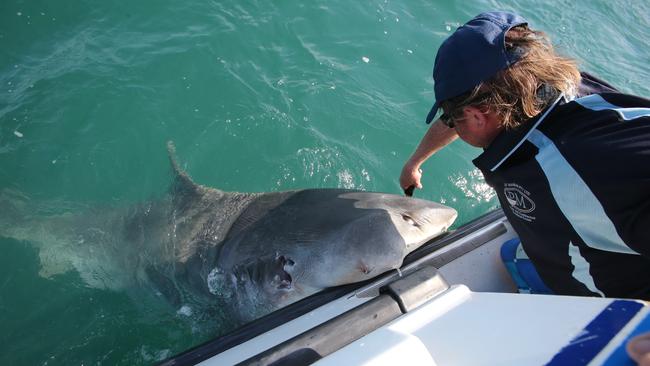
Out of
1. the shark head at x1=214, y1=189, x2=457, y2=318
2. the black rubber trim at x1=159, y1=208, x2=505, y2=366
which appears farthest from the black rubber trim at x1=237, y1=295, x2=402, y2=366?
the shark head at x1=214, y1=189, x2=457, y2=318

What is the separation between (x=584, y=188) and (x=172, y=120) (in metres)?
4.30

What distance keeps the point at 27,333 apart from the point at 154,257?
45.4 inches

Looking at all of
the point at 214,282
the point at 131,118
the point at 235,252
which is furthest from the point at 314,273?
the point at 131,118

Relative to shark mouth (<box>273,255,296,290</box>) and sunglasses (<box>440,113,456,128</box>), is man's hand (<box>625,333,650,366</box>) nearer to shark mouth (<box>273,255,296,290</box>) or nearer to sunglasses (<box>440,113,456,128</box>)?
sunglasses (<box>440,113,456,128</box>)

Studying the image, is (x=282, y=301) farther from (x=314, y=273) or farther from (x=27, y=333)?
(x=27, y=333)

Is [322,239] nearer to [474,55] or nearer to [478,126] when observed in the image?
[478,126]

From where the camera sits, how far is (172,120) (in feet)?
16.1

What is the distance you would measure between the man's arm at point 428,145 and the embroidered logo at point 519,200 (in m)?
0.82

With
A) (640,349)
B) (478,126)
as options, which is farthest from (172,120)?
(640,349)

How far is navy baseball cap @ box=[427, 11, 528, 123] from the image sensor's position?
1923 mm

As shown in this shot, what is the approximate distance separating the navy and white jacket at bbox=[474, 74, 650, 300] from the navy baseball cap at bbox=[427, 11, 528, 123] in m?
0.34

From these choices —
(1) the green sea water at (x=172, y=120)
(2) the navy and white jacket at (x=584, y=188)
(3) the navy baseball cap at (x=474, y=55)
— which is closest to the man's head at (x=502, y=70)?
(3) the navy baseball cap at (x=474, y=55)

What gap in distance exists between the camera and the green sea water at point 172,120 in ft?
11.8

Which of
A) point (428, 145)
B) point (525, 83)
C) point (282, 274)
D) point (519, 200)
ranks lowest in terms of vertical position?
point (282, 274)
